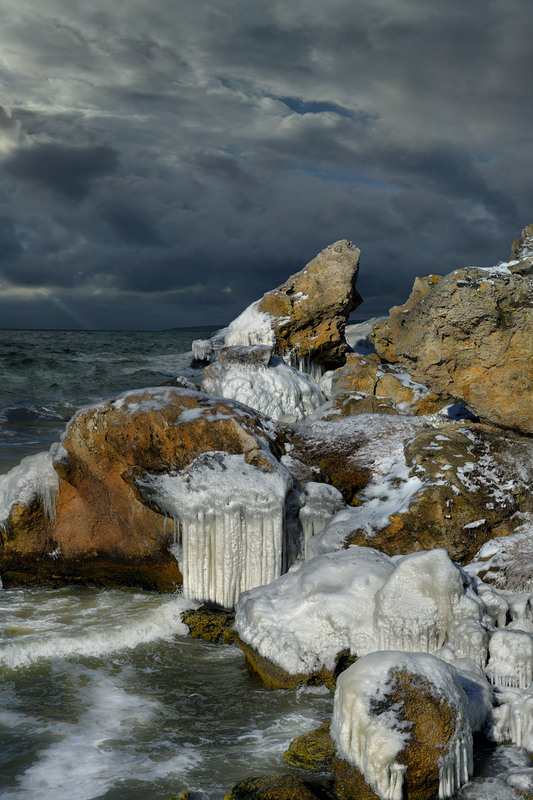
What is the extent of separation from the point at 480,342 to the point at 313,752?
4.84 meters

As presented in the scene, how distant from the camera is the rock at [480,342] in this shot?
25.4 feet

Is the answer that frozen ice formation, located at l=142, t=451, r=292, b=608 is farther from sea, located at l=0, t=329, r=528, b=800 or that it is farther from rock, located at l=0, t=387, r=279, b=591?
sea, located at l=0, t=329, r=528, b=800

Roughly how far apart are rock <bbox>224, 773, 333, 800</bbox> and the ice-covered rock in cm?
973

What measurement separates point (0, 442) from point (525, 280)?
46.8 feet

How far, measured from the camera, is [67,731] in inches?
207

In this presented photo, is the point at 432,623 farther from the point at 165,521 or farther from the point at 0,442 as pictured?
the point at 0,442

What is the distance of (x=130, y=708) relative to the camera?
5602 mm

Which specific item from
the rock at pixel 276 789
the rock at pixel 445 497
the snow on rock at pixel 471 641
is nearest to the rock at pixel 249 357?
the rock at pixel 445 497

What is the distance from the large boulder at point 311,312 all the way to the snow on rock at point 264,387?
10.0 feet

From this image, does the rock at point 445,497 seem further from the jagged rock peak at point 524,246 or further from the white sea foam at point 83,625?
the jagged rock peak at point 524,246

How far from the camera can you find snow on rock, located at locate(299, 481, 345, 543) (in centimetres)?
812

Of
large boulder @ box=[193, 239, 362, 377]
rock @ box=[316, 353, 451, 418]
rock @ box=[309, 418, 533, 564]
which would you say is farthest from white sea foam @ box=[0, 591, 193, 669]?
large boulder @ box=[193, 239, 362, 377]

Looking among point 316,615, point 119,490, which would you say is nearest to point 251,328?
point 119,490

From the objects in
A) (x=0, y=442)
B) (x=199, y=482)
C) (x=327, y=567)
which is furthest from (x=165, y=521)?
(x=0, y=442)
